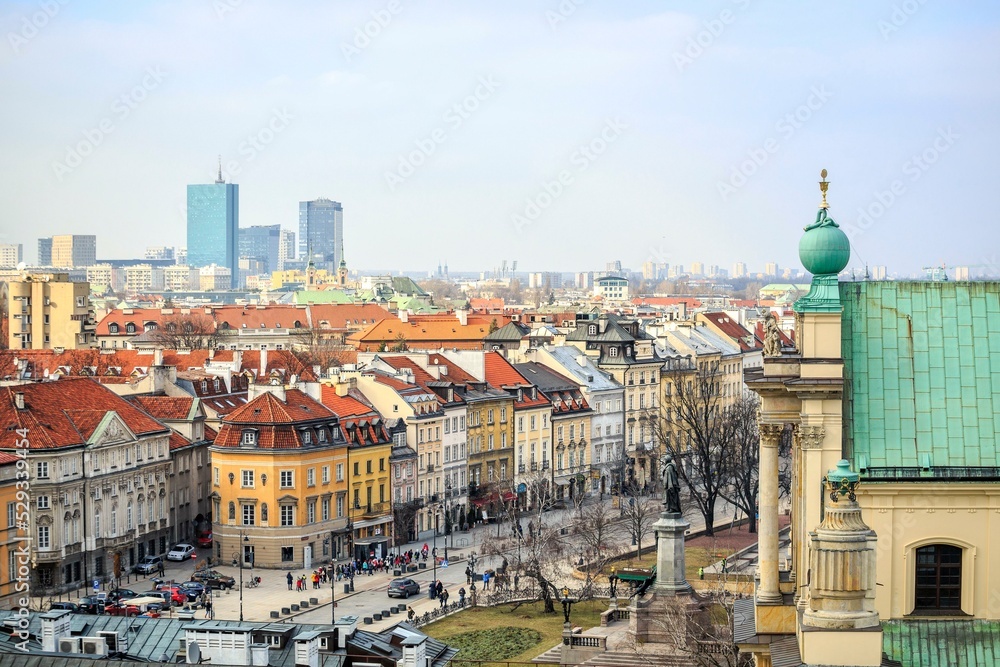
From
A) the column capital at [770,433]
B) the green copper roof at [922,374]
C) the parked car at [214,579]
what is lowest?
the parked car at [214,579]

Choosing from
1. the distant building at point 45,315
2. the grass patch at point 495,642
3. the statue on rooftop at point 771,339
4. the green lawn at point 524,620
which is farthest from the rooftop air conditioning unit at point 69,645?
the distant building at point 45,315

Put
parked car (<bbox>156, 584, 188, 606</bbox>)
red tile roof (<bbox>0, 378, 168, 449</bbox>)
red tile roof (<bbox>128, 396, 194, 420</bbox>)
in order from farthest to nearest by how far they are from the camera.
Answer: red tile roof (<bbox>128, 396, 194, 420</bbox>) < red tile roof (<bbox>0, 378, 168, 449</bbox>) < parked car (<bbox>156, 584, 188, 606</bbox>)

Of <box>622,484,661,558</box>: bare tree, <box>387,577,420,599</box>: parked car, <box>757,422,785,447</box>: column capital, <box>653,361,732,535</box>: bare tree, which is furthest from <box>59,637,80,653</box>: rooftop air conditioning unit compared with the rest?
<box>622,484,661,558</box>: bare tree

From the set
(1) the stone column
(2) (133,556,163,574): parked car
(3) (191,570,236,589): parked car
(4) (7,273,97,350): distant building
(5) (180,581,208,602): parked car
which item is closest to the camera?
(1) the stone column

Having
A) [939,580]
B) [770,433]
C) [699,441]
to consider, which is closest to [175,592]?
[699,441]

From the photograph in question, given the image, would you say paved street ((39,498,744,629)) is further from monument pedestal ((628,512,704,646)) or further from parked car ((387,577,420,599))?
monument pedestal ((628,512,704,646))

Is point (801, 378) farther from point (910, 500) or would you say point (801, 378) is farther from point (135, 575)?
point (135, 575)

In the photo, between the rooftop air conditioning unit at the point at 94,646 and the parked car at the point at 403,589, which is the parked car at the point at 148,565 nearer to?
the parked car at the point at 403,589
